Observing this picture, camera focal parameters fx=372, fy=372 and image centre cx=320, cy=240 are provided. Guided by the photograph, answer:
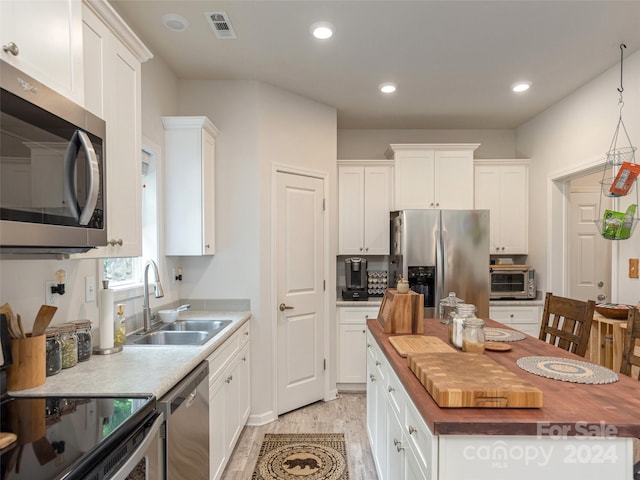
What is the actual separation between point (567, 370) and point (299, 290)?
88.5 inches

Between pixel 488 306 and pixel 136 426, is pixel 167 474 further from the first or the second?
pixel 488 306

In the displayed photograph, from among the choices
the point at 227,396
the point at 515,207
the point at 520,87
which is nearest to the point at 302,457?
the point at 227,396

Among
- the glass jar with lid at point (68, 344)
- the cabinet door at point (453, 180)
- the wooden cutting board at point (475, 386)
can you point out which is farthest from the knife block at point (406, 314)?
the cabinet door at point (453, 180)

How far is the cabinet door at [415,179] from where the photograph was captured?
403 centimetres

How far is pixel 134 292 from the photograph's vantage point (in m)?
2.33

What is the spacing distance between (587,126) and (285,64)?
2632mm

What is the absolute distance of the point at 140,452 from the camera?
119 centimetres

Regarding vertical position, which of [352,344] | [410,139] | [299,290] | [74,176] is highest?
[410,139]

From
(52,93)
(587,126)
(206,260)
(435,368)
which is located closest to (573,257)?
(587,126)

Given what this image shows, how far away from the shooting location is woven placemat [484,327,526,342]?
6.43 feet

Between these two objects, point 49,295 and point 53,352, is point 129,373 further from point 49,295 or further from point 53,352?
point 49,295

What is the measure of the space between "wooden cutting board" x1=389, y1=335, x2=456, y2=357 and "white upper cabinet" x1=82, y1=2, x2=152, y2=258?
136 cm

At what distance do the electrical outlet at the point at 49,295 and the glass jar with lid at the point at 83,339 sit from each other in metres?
0.13

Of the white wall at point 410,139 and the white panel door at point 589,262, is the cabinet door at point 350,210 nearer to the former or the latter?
the white wall at point 410,139
